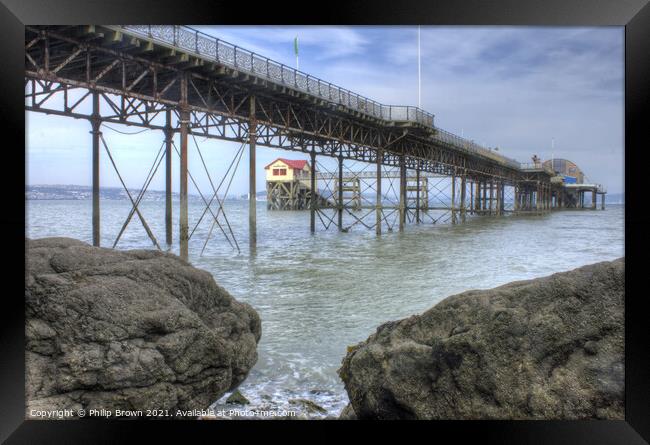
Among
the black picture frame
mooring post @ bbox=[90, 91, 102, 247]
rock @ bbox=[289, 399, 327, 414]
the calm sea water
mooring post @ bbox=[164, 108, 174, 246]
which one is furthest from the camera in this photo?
mooring post @ bbox=[164, 108, 174, 246]

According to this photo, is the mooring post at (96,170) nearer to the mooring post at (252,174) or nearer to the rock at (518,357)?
the mooring post at (252,174)

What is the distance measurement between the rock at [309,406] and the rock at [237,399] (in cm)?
57

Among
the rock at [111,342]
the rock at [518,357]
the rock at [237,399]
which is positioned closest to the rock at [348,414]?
the rock at [518,357]

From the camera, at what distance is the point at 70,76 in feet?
33.3

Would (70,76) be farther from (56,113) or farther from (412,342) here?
(412,342)

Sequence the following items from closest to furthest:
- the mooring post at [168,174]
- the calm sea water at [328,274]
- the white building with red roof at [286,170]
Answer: the calm sea water at [328,274] → the mooring post at [168,174] → the white building with red roof at [286,170]

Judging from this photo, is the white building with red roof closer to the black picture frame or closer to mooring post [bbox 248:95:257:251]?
mooring post [bbox 248:95:257:251]

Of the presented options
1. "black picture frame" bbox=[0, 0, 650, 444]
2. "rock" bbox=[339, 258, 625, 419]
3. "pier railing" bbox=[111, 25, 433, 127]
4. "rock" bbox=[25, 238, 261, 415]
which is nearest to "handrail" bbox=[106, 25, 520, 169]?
"pier railing" bbox=[111, 25, 433, 127]

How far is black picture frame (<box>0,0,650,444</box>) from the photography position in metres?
5.06

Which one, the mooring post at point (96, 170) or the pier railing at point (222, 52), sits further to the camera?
the pier railing at point (222, 52)

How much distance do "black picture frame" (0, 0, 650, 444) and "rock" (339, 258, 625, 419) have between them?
1.92 ft
